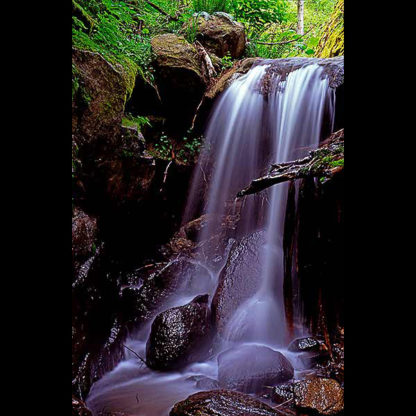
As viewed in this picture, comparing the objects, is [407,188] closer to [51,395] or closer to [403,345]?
[403,345]

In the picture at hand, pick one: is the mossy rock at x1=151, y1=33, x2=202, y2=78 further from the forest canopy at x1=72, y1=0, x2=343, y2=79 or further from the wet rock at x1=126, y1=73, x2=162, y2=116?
the wet rock at x1=126, y1=73, x2=162, y2=116

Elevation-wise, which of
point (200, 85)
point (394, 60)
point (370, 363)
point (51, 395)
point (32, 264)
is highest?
point (200, 85)

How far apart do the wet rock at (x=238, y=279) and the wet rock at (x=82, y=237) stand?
1.99 metres

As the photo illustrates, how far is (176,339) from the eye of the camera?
3980 millimetres

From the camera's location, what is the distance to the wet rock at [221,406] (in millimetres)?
2568

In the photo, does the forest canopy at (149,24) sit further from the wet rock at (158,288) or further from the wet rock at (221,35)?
the wet rock at (158,288)

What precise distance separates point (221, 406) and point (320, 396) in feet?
3.18

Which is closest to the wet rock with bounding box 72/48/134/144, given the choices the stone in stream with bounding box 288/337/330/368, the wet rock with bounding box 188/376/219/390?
the wet rock with bounding box 188/376/219/390

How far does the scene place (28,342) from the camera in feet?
2.26

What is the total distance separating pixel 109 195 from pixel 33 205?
3808 mm

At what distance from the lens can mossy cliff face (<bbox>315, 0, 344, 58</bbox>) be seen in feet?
26.2

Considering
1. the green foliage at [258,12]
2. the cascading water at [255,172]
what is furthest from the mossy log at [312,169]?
the green foliage at [258,12]

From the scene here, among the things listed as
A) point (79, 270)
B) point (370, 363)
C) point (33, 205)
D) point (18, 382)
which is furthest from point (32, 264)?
point (79, 270)

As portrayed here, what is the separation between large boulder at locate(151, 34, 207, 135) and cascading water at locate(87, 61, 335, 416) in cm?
56
